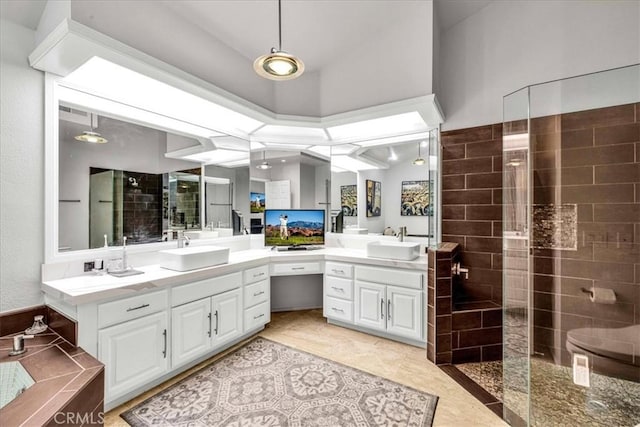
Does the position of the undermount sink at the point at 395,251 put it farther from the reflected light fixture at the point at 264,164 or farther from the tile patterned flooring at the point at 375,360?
the reflected light fixture at the point at 264,164

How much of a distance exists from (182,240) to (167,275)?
0.71 meters

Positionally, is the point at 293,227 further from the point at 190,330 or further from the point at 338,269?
the point at 190,330

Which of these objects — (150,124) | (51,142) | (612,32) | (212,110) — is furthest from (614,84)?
(51,142)

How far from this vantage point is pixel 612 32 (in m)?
2.32

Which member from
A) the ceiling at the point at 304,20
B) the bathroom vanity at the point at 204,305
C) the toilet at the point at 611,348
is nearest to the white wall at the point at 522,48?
the ceiling at the point at 304,20

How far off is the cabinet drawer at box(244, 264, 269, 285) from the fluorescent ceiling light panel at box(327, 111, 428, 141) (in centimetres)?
181

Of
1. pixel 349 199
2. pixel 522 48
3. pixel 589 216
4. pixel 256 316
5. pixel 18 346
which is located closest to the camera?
pixel 18 346

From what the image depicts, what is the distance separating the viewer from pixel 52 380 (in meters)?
1.42

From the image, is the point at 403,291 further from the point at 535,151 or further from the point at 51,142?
the point at 51,142

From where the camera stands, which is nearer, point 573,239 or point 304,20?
point 573,239

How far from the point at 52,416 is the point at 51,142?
1798 mm

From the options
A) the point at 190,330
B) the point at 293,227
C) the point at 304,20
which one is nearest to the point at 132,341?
the point at 190,330

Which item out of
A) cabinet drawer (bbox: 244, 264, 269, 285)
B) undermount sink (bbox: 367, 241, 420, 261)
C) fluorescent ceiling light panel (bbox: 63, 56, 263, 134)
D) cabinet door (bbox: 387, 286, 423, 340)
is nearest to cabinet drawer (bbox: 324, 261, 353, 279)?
undermount sink (bbox: 367, 241, 420, 261)

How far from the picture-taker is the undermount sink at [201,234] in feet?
9.67
